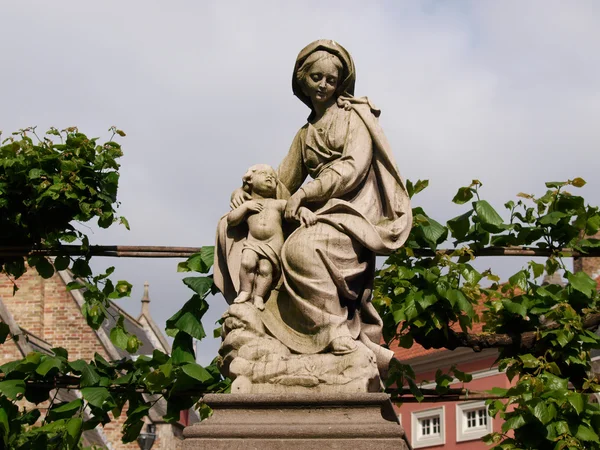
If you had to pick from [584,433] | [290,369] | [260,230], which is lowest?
[290,369]

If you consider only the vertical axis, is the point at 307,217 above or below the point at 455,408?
below

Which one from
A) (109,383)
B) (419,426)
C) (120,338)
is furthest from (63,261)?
(419,426)

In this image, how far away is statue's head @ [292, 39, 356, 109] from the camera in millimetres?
7121

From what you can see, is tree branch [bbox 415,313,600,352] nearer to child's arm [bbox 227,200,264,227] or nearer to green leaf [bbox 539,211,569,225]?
green leaf [bbox 539,211,569,225]

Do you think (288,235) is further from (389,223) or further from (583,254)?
(583,254)

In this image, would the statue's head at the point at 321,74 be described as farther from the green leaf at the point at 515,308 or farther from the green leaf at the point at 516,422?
the green leaf at the point at 516,422

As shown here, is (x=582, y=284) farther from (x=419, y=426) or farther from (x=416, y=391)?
(x=419, y=426)

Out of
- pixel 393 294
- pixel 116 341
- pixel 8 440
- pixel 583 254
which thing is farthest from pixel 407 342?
pixel 8 440

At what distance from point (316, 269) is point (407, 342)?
104 inches

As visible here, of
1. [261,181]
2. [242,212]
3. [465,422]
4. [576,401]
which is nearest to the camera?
[242,212]

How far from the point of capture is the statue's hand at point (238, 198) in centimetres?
696

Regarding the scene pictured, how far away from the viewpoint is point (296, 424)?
5926 millimetres

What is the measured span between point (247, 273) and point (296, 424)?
108 centimetres

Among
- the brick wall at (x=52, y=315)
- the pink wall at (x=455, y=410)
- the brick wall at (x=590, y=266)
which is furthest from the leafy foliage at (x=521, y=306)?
the brick wall at (x=590, y=266)
